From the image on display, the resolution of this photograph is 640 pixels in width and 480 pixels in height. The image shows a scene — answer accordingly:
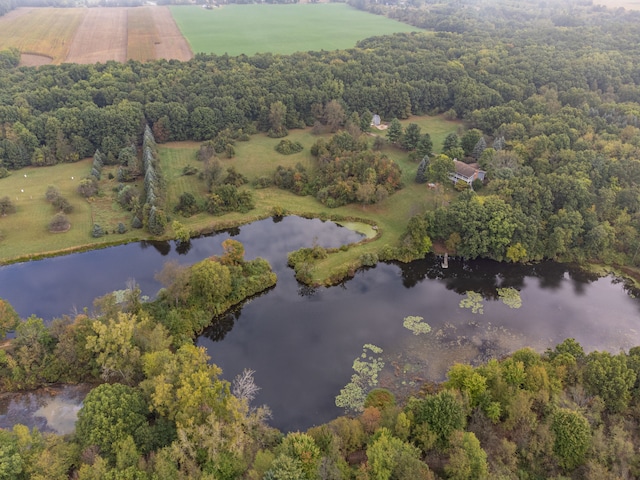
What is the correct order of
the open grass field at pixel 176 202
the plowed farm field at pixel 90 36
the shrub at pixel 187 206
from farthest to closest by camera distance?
the plowed farm field at pixel 90 36
the shrub at pixel 187 206
the open grass field at pixel 176 202

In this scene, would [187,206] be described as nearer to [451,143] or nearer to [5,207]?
[5,207]

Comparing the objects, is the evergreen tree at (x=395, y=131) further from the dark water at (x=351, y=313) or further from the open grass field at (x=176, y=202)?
the dark water at (x=351, y=313)

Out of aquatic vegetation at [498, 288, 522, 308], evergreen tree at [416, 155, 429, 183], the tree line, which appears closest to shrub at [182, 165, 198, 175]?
evergreen tree at [416, 155, 429, 183]

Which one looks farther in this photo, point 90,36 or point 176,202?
point 90,36

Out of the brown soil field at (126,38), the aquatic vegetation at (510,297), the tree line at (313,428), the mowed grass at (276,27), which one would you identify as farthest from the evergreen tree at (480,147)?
the brown soil field at (126,38)

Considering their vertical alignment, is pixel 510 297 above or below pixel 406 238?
below

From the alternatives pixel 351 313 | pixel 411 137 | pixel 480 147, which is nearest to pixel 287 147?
pixel 411 137
